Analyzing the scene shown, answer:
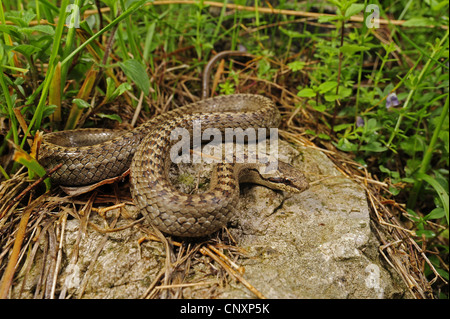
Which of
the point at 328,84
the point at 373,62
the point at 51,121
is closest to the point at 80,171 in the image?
the point at 51,121

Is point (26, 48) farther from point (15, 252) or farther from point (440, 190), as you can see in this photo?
point (440, 190)

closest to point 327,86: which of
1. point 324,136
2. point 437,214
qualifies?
point 324,136

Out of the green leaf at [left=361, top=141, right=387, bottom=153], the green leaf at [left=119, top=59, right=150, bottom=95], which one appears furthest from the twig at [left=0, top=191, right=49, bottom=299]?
the green leaf at [left=361, top=141, right=387, bottom=153]

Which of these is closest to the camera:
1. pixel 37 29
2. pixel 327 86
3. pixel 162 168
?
pixel 37 29

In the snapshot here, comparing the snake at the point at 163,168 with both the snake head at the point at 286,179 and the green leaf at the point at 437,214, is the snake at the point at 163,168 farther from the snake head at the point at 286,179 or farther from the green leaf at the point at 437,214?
the green leaf at the point at 437,214

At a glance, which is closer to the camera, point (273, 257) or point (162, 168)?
point (273, 257)

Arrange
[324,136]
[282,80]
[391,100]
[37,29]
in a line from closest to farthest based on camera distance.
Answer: [37,29] < [391,100] < [324,136] < [282,80]

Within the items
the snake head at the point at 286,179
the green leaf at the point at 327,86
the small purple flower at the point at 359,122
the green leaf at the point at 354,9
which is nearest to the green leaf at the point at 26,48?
the snake head at the point at 286,179

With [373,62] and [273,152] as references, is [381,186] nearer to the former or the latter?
[273,152]
